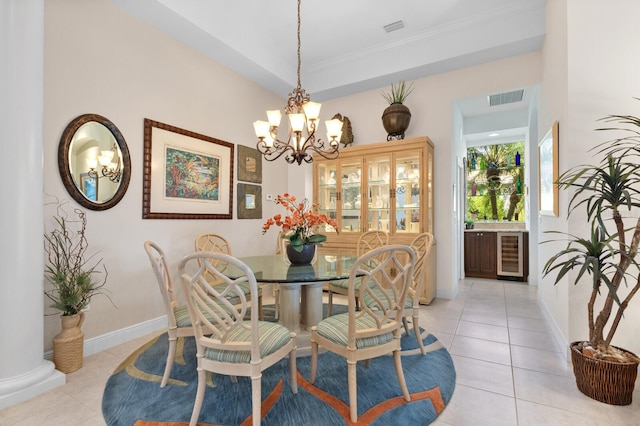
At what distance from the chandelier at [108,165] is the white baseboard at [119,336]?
4.47ft

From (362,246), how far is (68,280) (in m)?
2.99

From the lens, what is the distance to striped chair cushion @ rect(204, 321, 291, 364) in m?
1.59

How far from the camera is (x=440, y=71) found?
13.5 ft

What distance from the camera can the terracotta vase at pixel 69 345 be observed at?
222 cm

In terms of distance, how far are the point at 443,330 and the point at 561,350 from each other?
92 cm

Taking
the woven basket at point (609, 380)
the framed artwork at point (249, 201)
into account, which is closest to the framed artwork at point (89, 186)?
the framed artwork at point (249, 201)

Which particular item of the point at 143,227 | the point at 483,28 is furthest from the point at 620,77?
the point at 143,227

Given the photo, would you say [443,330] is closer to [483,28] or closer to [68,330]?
[68,330]

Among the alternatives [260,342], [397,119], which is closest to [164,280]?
[260,342]

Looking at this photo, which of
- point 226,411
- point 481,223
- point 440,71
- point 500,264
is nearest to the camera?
point 226,411

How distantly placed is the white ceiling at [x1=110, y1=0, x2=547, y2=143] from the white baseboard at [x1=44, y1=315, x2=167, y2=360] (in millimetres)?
2929

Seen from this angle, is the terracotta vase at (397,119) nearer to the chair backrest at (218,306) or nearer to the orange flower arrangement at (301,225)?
the orange flower arrangement at (301,225)

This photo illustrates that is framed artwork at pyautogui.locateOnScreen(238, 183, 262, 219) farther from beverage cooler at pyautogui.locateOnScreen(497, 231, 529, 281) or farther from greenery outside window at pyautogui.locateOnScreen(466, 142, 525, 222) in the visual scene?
greenery outside window at pyautogui.locateOnScreen(466, 142, 525, 222)

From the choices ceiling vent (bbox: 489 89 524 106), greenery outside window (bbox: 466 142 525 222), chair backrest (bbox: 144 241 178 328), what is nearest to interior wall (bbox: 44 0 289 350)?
chair backrest (bbox: 144 241 178 328)
